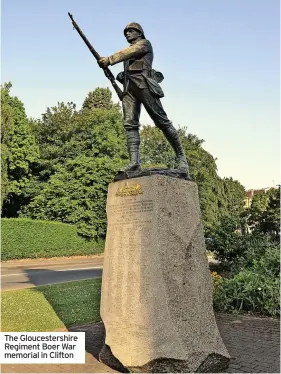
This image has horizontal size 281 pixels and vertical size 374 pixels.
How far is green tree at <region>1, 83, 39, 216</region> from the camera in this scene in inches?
1409

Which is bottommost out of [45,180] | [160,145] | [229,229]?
[229,229]

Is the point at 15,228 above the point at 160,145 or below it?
below

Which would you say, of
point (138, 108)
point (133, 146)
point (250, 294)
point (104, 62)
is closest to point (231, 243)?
point (250, 294)

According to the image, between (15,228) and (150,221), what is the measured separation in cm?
2573

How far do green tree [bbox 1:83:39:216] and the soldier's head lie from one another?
96.5ft

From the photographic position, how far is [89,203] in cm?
3566

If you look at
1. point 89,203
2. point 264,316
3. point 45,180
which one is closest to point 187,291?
point 264,316

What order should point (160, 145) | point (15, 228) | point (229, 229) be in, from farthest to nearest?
point (160, 145), point (15, 228), point (229, 229)

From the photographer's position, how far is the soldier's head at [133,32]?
6727 millimetres

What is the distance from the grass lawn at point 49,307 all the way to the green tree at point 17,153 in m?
22.1

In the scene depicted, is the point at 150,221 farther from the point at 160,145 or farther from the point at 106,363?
the point at 160,145

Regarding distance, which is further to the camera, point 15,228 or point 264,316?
point 15,228

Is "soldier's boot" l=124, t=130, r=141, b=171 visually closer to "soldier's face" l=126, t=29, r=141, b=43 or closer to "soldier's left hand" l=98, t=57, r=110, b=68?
"soldier's left hand" l=98, t=57, r=110, b=68

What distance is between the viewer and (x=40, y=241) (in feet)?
104
